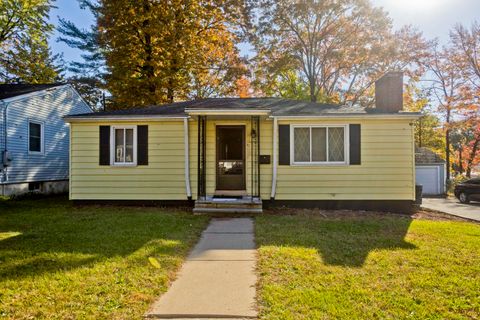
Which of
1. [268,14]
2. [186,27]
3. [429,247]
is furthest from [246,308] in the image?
[268,14]

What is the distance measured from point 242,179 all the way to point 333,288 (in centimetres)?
618

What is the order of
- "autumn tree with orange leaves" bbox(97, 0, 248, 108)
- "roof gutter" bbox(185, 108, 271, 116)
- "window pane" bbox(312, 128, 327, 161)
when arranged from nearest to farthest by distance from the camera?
"roof gutter" bbox(185, 108, 271, 116)
"window pane" bbox(312, 128, 327, 161)
"autumn tree with orange leaves" bbox(97, 0, 248, 108)

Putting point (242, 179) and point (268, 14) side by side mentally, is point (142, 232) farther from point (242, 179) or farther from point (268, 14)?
point (268, 14)

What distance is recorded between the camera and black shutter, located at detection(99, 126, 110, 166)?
30.8 ft

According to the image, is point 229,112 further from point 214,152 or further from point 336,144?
point 336,144

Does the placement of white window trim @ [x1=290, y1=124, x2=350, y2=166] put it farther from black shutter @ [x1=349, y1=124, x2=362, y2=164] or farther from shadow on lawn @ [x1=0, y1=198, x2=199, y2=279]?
shadow on lawn @ [x1=0, y1=198, x2=199, y2=279]

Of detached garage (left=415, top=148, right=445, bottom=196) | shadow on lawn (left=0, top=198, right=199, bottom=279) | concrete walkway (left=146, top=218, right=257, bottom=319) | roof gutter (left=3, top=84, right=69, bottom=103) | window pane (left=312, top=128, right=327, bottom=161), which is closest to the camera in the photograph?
concrete walkway (left=146, top=218, right=257, bottom=319)

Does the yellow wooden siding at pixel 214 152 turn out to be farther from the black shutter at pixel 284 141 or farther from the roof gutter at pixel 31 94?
Result: the roof gutter at pixel 31 94

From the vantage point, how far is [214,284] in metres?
3.69

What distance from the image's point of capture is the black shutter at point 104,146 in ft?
30.8

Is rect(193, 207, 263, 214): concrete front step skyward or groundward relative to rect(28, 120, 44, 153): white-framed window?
groundward

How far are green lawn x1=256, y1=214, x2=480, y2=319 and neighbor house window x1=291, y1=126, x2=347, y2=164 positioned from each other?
2.74 metres

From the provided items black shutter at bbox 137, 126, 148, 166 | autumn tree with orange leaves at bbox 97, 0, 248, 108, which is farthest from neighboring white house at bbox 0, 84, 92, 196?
black shutter at bbox 137, 126, 148, 166

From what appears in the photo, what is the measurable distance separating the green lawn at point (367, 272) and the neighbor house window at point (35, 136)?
11.5 m
